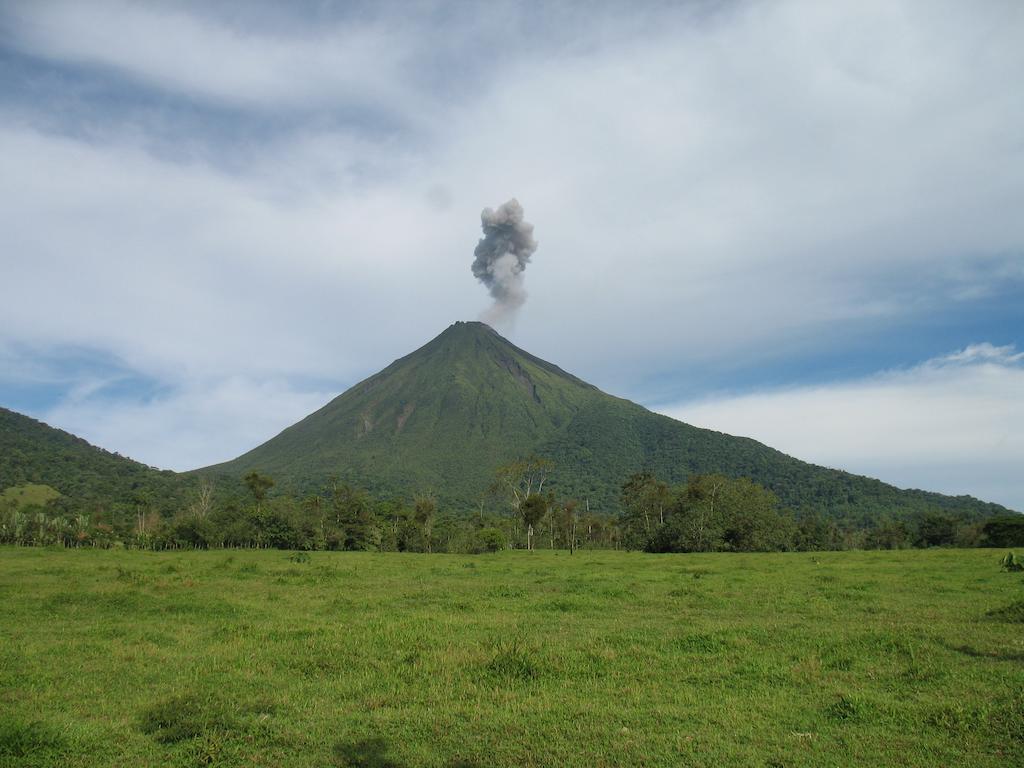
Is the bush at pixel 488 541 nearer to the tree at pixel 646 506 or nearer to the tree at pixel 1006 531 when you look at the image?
the tree at pixel 646 506

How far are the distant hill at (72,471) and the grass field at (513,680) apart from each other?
86300mm

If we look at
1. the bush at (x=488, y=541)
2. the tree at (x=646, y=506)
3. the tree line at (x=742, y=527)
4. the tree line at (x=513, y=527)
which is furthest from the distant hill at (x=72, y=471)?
the tree line at (x=742, y=527)

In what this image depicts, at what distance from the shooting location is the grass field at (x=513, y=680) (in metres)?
6.80

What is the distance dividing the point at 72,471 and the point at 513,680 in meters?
146

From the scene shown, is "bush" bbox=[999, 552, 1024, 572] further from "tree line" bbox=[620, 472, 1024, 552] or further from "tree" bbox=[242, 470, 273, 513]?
"tree" bbox=[242, 470, 273, 513]

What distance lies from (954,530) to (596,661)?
73.7 metres

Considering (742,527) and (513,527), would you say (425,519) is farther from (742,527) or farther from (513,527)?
(742,527)

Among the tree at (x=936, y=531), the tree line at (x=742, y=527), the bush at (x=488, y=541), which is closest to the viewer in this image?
the tree line at (x=742, y=527)

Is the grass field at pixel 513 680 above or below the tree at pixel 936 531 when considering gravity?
below

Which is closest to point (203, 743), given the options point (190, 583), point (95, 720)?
point (95, 720)

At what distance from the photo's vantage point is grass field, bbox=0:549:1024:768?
680 cm

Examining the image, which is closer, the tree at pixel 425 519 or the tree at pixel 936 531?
the tree at pixel 425 519

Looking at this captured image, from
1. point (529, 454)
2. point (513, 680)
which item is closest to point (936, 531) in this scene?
point (513, 680)

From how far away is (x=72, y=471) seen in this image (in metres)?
127
